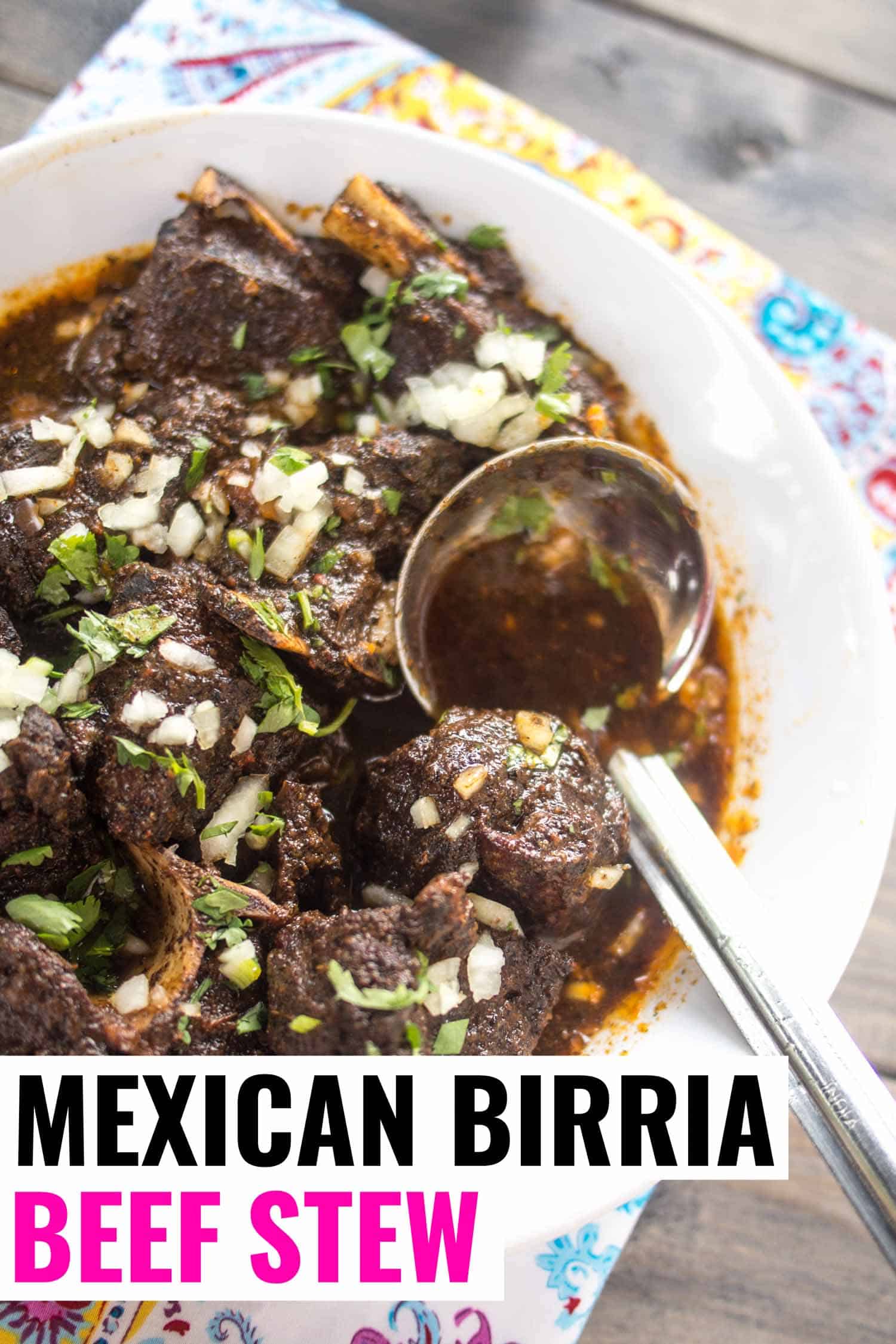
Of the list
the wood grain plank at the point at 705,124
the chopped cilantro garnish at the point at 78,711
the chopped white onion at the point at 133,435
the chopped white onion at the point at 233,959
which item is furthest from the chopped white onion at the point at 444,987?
the wood grain plank at the point at 705,124

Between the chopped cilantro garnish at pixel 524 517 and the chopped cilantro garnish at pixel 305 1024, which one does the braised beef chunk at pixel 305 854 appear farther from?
the chopped cilantro garnish at pixel 524 517

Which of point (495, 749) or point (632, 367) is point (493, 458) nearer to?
point (632, 367)

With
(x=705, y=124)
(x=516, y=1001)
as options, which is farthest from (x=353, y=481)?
(x=705, y=124)

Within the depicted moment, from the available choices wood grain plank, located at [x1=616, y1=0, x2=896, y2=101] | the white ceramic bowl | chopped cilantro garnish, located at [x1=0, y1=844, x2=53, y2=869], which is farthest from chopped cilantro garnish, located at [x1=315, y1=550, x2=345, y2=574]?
wood grain plank, located at [x1=616, y1=0, x2=896, y2=101]

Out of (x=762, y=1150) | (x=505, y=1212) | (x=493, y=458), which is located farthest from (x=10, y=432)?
(x=762, y=1150)

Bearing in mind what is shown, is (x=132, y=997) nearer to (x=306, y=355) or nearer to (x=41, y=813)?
(x=41, y=813)

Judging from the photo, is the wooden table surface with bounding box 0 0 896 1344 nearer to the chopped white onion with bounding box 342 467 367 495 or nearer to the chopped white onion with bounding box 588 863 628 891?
the chopped white onion with bounding box 342 467 367 495

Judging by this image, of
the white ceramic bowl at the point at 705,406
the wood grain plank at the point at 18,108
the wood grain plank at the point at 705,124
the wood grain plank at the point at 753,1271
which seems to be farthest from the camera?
the wood grain plank at the point at 705,124

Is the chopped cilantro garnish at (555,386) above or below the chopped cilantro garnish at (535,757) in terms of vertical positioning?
above
